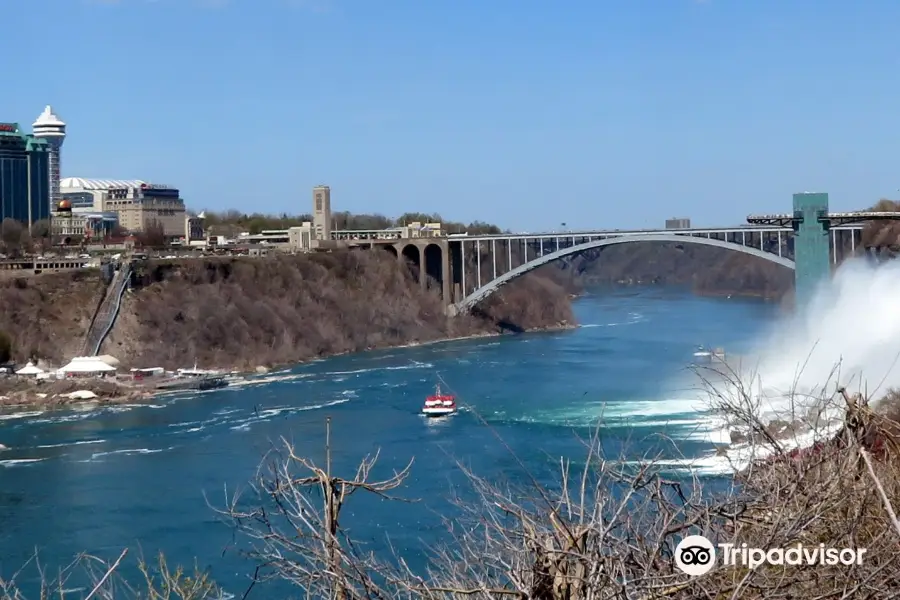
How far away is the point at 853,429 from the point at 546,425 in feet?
41.8

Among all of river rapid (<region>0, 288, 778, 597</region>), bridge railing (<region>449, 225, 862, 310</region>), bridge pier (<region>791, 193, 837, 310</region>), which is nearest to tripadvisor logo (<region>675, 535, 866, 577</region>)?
river rapid (<region>0, 288, 778, 597</region>)

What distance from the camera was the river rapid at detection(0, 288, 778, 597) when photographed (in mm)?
10609

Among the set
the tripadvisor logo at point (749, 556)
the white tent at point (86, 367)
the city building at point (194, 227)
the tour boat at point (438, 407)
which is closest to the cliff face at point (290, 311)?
the white tent at point (86, 367)

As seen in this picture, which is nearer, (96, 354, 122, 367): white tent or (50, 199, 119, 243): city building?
(96, 354, 122, 367): white tent

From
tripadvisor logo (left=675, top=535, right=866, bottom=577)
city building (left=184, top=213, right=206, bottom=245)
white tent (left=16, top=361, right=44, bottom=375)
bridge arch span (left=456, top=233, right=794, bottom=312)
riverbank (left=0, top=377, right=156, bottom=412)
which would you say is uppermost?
city building (left=184, top=213, right=206, bottom=245)

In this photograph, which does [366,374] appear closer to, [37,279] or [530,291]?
[37,279]

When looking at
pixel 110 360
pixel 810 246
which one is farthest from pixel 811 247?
pixel 110 360

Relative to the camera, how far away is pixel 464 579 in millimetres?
3250

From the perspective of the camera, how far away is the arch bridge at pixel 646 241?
24.7 m

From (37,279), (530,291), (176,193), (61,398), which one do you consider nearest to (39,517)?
(61,398)

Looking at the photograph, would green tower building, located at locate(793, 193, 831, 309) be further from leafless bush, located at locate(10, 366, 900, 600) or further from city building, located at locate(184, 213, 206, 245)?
city building, located at locate(184, 213, 206, 245)

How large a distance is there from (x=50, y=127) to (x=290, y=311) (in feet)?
129

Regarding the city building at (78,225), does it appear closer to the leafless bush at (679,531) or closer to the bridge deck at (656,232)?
the bridge deck at (656,232)

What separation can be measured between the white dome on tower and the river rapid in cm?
4150
